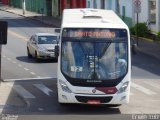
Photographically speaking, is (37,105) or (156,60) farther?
(156,60)

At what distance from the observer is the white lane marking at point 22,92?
24.0 meters

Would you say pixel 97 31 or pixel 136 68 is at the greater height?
pixel 97 31

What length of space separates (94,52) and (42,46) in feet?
47.3

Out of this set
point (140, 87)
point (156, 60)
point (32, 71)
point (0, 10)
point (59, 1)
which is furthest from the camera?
point (0, 10)

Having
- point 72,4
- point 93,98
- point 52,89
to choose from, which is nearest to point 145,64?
point 52,89

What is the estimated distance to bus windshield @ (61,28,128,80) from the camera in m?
20.5

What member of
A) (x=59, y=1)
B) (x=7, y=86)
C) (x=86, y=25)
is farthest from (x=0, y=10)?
(x=86, y=25)

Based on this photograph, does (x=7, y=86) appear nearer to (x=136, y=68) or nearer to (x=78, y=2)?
(x=136, y=68)

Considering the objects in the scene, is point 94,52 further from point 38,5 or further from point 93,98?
point 38,5

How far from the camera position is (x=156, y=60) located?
115 ft

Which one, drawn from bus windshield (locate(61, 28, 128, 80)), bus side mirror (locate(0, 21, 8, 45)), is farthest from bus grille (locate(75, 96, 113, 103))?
bus side mirror (locate(0, 21, 8, 45))

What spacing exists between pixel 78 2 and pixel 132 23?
16.2m

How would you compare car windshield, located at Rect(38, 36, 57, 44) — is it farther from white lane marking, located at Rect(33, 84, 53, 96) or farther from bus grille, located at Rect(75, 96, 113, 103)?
bus grille, located at Rect(75, 96, 113, 103)

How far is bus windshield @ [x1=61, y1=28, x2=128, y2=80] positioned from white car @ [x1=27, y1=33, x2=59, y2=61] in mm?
12995
